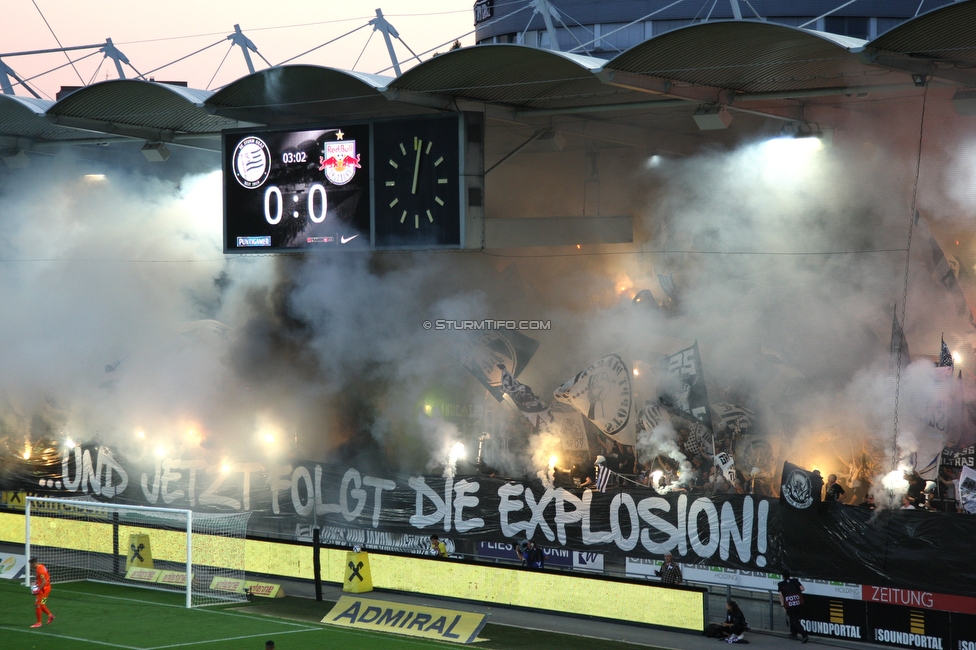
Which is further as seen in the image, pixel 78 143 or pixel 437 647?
pixel 78 143

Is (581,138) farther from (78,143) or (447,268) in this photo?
(78,143)

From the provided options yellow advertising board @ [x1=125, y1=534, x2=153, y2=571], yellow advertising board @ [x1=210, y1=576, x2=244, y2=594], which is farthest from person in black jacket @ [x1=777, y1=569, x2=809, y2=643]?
yellow advertising board @ [x1=125, y1=534, x2=153, y2=571]

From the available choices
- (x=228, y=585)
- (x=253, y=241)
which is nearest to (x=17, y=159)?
(x=253, y=241)

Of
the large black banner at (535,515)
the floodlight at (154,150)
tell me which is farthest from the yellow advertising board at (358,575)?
the floodlight at (154,150)

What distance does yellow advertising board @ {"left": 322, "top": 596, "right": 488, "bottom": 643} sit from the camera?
45.5ft

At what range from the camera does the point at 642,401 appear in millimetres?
19938

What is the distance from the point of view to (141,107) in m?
17.7

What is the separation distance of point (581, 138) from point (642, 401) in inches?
212

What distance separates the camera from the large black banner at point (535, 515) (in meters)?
12.8

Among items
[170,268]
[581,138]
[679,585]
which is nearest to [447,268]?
[581,138]

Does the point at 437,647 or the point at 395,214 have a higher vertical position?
the point at 395,214

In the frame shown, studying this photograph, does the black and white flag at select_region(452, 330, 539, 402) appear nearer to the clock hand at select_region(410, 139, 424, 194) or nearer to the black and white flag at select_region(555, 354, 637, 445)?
the black and white flag at select_region(555, 354, 637, 445)

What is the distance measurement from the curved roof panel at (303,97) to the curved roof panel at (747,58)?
159 inches

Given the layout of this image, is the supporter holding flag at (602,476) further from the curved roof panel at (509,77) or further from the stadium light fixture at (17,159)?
the stadium light fixture at (17,159)
